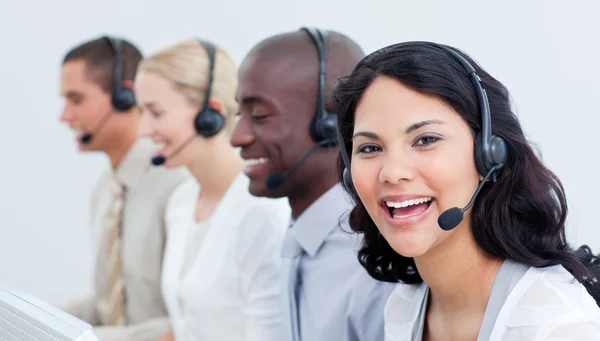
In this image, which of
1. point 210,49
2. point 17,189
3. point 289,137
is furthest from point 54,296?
point 289,137

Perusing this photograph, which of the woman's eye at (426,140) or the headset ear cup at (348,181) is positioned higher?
the woman's eye at (426,140)

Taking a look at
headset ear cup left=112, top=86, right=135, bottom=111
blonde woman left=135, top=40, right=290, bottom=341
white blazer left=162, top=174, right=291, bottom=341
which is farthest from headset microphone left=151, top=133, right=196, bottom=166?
headset ear cup left=112, top=86, right=135, bottom=111

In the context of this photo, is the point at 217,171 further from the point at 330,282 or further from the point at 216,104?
the point at 330,282

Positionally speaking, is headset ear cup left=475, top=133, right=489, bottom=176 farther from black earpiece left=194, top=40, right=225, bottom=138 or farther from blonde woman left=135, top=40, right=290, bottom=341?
black earpiece left=194, top=40, right=225, bottom=138

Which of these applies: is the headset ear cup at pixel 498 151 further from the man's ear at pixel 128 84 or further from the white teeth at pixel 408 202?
the man's ear at pixel 128 84

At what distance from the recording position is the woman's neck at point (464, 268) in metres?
1.22

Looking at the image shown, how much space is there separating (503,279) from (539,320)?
104 mm

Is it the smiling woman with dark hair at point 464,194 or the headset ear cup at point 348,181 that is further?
the headset ear cup at point 348,181

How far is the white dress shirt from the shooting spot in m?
2.47

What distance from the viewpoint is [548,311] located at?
110 centimetres

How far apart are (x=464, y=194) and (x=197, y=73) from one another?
1.17 metres

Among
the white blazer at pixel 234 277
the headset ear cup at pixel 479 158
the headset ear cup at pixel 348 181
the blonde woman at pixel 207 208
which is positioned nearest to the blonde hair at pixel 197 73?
the blonde woman at pixel 207 208

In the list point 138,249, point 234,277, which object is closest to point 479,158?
point 234,277

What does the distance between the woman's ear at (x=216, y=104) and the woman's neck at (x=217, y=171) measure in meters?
0.10
